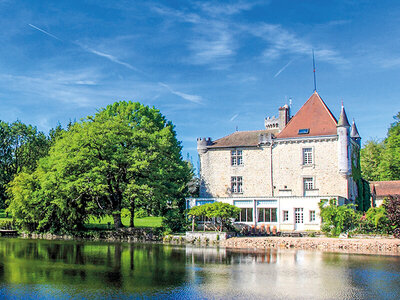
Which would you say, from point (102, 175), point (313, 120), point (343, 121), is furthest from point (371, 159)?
point (102, 175)

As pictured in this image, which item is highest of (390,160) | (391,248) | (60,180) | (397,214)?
(390,160)

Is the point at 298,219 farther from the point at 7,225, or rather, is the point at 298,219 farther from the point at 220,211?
the point at 7,225

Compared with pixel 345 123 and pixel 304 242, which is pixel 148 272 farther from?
pixel 345 123

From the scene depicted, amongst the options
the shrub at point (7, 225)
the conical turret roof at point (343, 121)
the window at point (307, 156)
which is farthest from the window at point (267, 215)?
the shrub at point (7, 225)

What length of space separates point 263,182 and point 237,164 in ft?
10.4

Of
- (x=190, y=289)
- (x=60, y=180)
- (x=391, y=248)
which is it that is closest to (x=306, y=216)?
(x=391, y=248)

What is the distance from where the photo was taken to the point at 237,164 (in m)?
43.5

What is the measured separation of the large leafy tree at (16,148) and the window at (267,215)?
1253 inches

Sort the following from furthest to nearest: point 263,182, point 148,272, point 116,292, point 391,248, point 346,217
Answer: point 263,182 → point 346,217 → point 391,248 → point 148,272 → point 116,292

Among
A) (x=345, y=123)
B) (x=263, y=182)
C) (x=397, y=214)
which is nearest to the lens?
(x=397, y=214)

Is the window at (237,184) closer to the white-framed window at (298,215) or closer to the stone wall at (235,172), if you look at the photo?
the stone wall at (235,172)

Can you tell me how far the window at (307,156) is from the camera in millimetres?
40500

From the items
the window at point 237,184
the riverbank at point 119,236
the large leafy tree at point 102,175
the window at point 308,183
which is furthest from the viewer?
the window at point 237,184

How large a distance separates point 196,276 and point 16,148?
165ft
